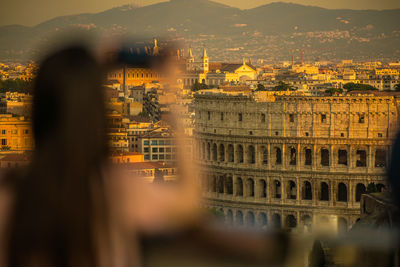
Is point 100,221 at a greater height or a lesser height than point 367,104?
greater

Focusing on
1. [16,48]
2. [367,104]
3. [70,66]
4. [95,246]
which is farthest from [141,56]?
[16,48]

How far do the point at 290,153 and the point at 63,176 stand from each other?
83.3 metres

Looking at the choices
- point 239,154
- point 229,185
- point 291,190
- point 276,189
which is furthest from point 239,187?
point 291,190

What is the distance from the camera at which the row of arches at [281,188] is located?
85188mm

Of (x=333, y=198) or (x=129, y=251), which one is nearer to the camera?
(x=129, y=251)

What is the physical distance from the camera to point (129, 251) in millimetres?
4203

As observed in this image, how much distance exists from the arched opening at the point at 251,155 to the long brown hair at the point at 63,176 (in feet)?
272

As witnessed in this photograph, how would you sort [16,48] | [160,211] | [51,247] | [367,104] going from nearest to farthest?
[51,247] → [160,211] → [367,104] → [16,48]

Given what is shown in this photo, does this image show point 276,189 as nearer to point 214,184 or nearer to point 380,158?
point 214,184

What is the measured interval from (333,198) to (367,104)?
6.96 metres

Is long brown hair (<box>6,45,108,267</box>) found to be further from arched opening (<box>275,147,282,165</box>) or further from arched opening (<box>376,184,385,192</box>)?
arched opening (<box>275,147,282,165</box>)

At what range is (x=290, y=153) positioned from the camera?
87062mm

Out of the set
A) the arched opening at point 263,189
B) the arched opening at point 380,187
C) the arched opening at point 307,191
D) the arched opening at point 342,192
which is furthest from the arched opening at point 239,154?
the arched opening at point 380,187

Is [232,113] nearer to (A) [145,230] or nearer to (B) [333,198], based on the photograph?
(B) [333,198]
